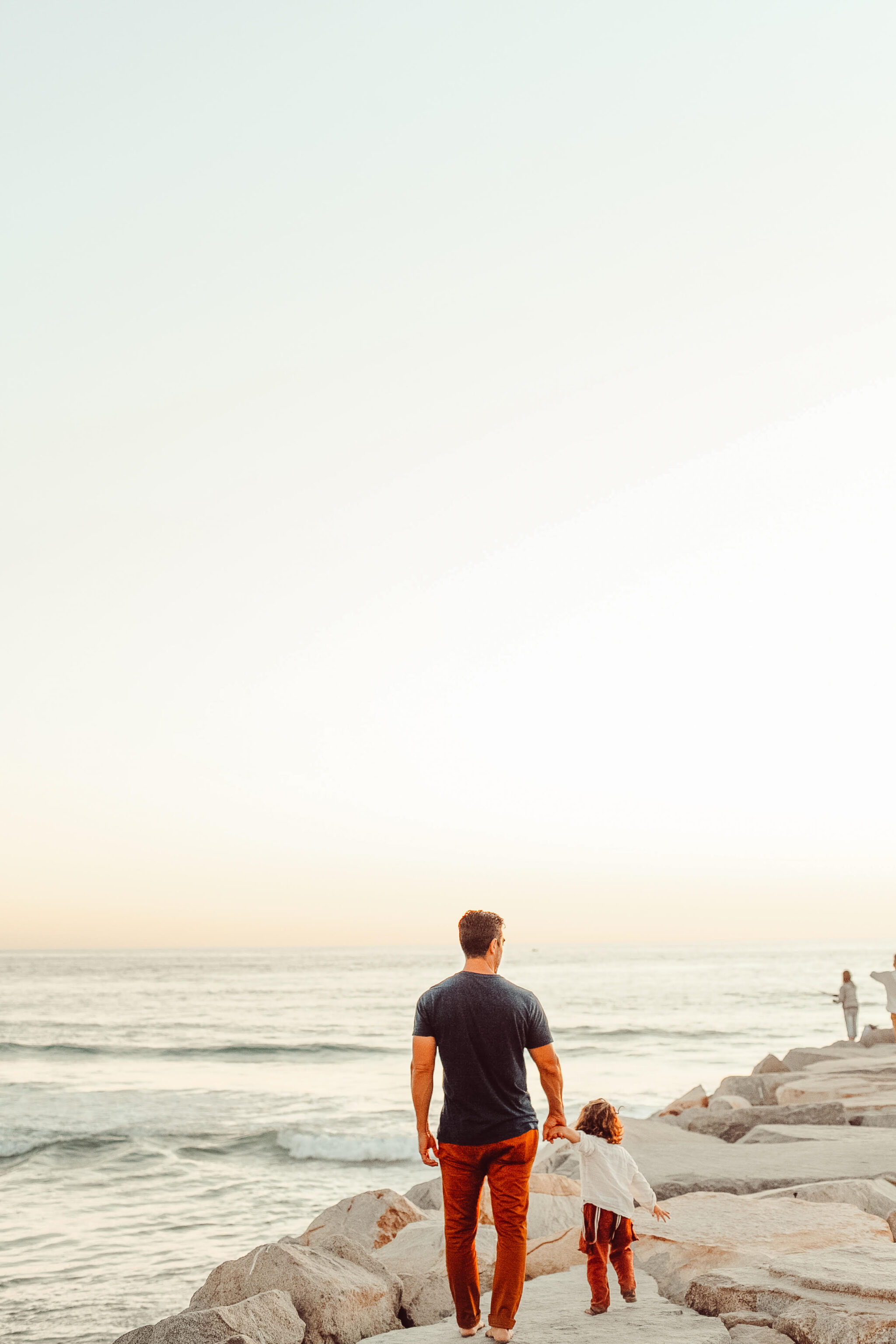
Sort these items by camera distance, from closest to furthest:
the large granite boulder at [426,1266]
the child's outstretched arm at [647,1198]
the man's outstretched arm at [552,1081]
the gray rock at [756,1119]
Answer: the man's outstretched arm at [552,1081] < the child's outstretched arm at [647,1198] < the large granite boulder at [426,1266] < the gray rock at [756,1119]

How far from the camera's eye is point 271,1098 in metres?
22.3

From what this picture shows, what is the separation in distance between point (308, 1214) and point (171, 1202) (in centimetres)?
177

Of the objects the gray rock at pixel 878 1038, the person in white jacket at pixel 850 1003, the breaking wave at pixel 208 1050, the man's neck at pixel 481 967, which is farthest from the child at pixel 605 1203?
the breaking wave at pixel 208 1050

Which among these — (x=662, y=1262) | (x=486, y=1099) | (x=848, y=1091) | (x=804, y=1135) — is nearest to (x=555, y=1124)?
(x=486, y=1099)

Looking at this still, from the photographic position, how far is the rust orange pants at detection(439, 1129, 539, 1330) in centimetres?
412

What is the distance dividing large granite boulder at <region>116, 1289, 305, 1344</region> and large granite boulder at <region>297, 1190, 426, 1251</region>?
195 centimetres

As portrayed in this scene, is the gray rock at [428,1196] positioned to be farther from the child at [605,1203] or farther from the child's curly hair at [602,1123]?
the child's curly hair at [602,1123]

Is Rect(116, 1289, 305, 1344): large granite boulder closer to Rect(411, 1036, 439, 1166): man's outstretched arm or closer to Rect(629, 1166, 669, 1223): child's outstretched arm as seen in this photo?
Rect(411, 1036, 439, 1166): man's outstretched arm

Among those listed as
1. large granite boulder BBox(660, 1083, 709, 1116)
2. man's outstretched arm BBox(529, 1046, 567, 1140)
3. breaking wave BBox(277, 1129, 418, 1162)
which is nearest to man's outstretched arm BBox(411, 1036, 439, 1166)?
man's outstretched arm BBox(529, 1046, 567, 1140)

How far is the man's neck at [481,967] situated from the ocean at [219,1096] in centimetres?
539

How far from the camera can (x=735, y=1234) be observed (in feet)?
19.5

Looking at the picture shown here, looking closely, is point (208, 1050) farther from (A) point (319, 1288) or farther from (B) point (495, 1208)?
(B) point (495, 1208)

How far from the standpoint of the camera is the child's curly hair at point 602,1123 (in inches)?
189

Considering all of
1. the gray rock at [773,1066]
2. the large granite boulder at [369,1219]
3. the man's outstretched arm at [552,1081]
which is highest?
the man's outstretched arm at [552,1081]
